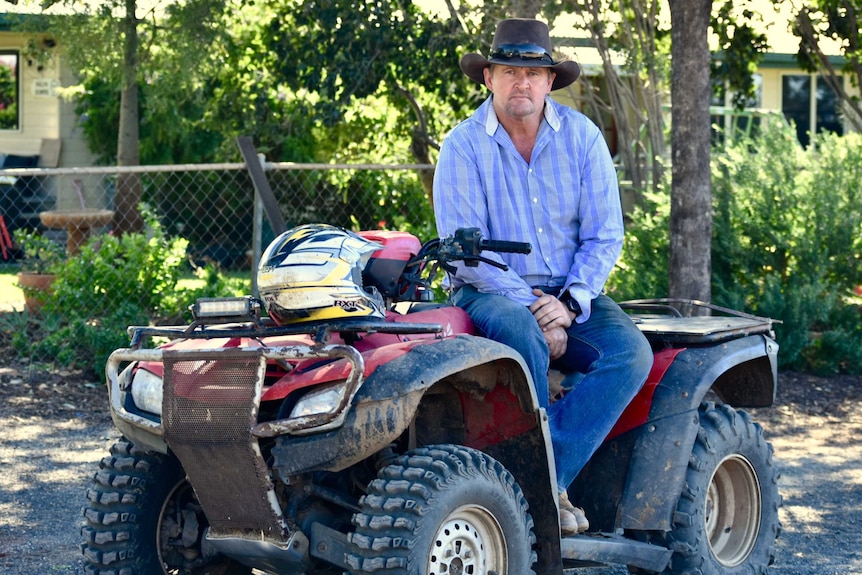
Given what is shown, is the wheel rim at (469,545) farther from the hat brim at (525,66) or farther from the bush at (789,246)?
the bush at (789,246)

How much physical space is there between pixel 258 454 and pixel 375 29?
7576mm

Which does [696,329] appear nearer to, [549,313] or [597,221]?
[597,221]

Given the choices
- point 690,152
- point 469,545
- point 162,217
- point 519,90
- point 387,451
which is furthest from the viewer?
point 162,217

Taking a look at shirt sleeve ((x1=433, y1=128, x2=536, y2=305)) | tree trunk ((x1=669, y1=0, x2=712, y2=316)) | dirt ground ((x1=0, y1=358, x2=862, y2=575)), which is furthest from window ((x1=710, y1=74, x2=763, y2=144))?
shirt sleeve ((x1=433, y1=128, x2=536, y2=305))

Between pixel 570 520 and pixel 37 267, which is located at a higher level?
pixel 37 267

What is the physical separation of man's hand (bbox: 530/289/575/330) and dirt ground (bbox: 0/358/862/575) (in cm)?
138

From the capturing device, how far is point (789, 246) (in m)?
9.83

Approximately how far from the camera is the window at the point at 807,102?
869 inches

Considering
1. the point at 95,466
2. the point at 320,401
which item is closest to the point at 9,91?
the point at 95,466

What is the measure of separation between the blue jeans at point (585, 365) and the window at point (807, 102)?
60.9 ft

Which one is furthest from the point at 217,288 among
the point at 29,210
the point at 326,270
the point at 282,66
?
the point at 29,210

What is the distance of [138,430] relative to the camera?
3.96 metres

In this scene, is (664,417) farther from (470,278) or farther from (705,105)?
(705,105)

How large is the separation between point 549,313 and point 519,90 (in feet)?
2.87
